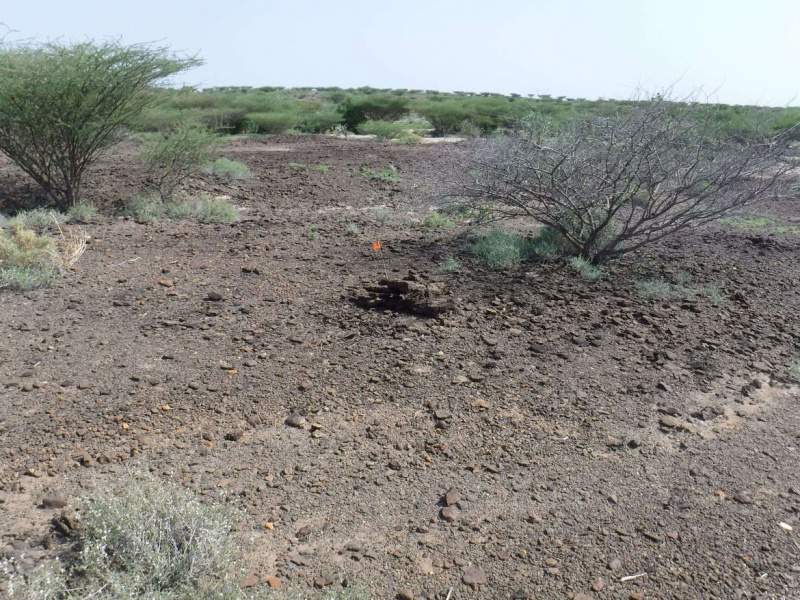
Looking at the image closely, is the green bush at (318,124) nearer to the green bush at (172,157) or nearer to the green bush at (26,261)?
the green bush at (172,157)

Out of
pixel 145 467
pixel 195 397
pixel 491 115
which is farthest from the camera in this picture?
pixel 491 115

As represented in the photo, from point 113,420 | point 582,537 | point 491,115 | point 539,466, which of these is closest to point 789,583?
point 582,537

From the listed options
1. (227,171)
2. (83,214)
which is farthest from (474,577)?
(227,171)

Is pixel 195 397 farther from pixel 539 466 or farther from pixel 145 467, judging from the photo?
pixel 539 466

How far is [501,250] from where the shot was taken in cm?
686

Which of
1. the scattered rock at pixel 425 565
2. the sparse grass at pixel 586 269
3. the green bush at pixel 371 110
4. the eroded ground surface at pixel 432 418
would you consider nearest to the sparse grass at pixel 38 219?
the eroded ground surface at pixel 432 418

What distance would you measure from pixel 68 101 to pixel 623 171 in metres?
7.02

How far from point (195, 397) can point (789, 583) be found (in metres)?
3.15

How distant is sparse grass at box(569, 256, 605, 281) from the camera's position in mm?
6414

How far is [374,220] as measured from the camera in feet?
30.4

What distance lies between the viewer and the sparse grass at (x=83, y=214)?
8.73m

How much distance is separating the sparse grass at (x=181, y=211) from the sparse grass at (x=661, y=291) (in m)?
5.26

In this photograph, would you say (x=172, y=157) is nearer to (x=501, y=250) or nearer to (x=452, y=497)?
(x=501, y=250)

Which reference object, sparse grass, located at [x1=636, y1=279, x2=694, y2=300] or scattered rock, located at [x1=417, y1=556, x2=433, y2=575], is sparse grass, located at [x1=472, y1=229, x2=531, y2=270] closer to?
sparse grass, located at [x1=636, y1=279, x2=694, y2=300]
